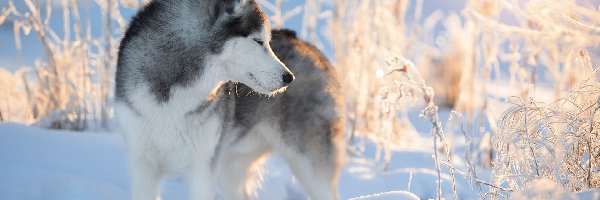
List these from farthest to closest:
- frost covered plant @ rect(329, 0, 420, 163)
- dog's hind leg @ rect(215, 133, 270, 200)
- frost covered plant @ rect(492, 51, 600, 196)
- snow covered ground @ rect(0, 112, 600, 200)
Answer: frost covered plant @ rect(329, 0, 420, 163)
dog's hind leg @ rect(215, 133, 270, 200)
snow covered ground @ rect(0, 112, 600, 200)
frost covered plant @ rect(492, 51, 600, 196)

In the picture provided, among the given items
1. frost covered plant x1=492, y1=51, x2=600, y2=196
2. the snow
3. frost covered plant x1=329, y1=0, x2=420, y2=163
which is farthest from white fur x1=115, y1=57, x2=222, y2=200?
frost covered plant x1=329, y1=0, x2=420, y2=163

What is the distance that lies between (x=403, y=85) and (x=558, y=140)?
29.1 inches

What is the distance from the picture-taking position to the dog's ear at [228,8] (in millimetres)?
2574

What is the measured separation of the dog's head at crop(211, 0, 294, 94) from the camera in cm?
257

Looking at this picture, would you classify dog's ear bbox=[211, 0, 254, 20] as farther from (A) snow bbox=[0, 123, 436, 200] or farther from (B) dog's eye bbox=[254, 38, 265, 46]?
(A) snow bbox=[0, 123, 436, 200]

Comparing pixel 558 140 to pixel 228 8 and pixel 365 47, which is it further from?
pixel 365 47

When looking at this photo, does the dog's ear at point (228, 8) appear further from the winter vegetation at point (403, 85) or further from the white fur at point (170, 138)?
the winter vegetation at point (403, 85)

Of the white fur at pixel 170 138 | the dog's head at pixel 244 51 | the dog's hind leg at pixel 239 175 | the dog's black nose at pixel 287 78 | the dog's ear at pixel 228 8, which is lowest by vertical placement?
the dog's hind leg at pixel 239 175

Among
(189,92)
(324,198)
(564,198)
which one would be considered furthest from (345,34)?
(564,198)

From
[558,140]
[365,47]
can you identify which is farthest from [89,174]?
[365,47]

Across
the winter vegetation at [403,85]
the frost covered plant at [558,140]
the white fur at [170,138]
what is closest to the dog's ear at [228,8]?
the white fur at [170,138]

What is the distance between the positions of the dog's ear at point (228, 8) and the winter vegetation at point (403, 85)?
629mm

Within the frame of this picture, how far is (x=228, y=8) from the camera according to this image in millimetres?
2592

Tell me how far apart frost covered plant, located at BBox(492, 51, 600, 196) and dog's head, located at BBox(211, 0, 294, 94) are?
0.83 metres
